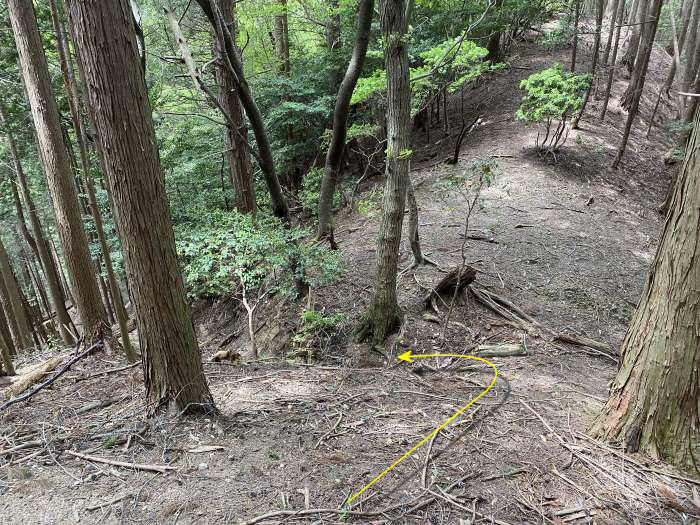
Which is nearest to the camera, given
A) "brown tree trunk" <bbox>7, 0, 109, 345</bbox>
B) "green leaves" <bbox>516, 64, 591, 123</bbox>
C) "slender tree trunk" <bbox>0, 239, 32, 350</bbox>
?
"brown tree trunk" <bbox>7, 0, 109, 345</bbox>

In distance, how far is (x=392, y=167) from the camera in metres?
4.89

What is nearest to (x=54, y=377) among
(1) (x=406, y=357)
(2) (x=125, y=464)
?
(2) (x=125, y=464)

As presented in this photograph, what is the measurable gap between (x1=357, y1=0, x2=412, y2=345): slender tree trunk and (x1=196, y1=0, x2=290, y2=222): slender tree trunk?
187cm

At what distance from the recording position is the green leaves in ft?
32.9

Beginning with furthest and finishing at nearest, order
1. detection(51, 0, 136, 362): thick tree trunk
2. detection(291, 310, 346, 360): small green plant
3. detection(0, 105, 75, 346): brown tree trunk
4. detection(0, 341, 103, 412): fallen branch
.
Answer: detection(0, 105, 75, 346): brown tree trunk, detection(291, 310, 346, 360): small green plant, detection(51, 0, 136, 362): thick tree trunk, detection(0, 341, 103, 412): fallen branch

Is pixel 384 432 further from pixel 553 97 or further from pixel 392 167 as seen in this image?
pixel 553 97

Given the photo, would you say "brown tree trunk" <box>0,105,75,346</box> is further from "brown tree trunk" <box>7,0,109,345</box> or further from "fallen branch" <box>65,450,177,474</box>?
"fallen branch" <box>65,450,177,474</box>

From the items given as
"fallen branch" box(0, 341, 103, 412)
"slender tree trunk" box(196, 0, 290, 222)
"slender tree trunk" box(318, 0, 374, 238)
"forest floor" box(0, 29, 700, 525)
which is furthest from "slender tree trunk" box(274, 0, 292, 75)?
"fallen branch" box(0, 341, 103, 412)

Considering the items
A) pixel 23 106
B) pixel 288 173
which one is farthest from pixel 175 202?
pixel 288 173

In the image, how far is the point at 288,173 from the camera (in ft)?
46.3

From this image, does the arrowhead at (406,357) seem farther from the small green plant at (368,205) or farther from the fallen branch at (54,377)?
the fallen branch at (54,377)

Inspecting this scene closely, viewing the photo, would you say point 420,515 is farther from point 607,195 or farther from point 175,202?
point 607,195

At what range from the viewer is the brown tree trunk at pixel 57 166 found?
18.0 ft

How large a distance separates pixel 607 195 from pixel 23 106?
15.1m
